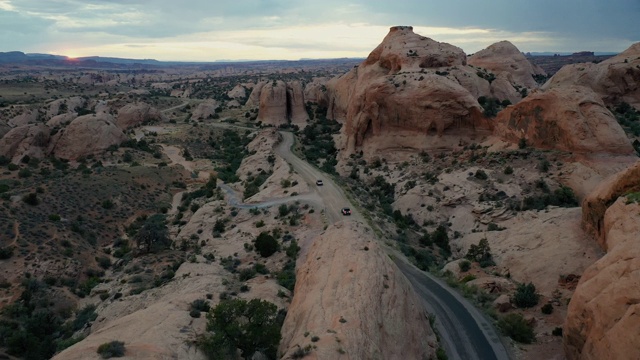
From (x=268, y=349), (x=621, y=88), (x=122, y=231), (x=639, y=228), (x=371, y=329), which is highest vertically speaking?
(x=621, y=88)

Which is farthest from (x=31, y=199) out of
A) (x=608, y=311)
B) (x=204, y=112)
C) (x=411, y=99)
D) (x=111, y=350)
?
(x=204, y=112)

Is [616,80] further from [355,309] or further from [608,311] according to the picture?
[355,309]

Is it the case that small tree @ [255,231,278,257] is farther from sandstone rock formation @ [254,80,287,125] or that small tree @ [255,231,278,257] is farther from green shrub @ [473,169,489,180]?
sandstone rock formation @ [254,80,287,125]

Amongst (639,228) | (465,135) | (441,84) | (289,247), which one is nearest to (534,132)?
(465,135)

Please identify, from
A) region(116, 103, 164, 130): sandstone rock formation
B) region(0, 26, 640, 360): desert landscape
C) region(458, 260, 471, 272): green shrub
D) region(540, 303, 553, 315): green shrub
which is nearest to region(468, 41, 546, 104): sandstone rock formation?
region(0, 26, 640, 360): desert landscape

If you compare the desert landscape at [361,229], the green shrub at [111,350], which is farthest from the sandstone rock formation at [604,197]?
the green shrub at [111,350]

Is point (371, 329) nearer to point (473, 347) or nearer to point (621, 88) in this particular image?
point (473, 347)
